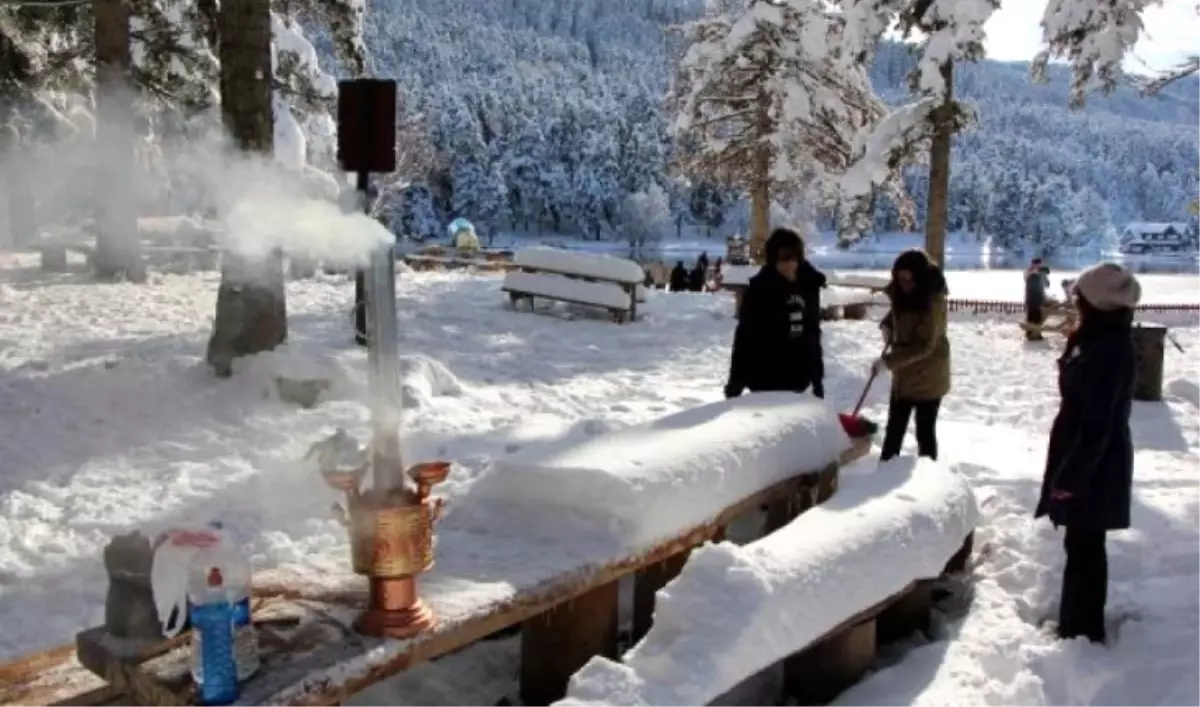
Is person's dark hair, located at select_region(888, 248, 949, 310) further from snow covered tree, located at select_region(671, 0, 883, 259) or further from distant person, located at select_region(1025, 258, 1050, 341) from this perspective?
snow covered tree, located at select_region(671, 0, 883, 259)

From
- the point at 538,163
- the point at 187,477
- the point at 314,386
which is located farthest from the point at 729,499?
the point at 538,163

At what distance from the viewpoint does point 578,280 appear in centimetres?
1433

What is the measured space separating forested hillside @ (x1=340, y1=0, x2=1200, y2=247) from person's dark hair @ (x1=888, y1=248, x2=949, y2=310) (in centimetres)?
2330

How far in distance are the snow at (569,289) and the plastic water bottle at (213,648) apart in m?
11.6

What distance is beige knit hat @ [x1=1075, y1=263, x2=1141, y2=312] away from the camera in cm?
416

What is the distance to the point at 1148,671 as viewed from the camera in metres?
4.25

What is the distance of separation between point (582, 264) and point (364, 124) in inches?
459

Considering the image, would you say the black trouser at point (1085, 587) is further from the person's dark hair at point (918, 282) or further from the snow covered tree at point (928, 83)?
the snow covered tree at point (928, 83)

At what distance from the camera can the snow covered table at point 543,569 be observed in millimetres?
2656

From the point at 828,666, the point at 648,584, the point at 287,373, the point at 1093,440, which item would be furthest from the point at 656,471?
the point at 287,373

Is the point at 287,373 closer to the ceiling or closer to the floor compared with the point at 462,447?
closer to the ceiling

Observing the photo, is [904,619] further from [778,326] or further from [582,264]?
[582,264]

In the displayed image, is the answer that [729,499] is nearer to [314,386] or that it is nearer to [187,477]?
[187,477]

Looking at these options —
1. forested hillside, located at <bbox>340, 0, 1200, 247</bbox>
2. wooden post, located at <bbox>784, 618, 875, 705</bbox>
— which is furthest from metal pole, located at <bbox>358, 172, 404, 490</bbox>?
forested hillside, located at <bbox>340, 0, 1200, 247</bbox>
